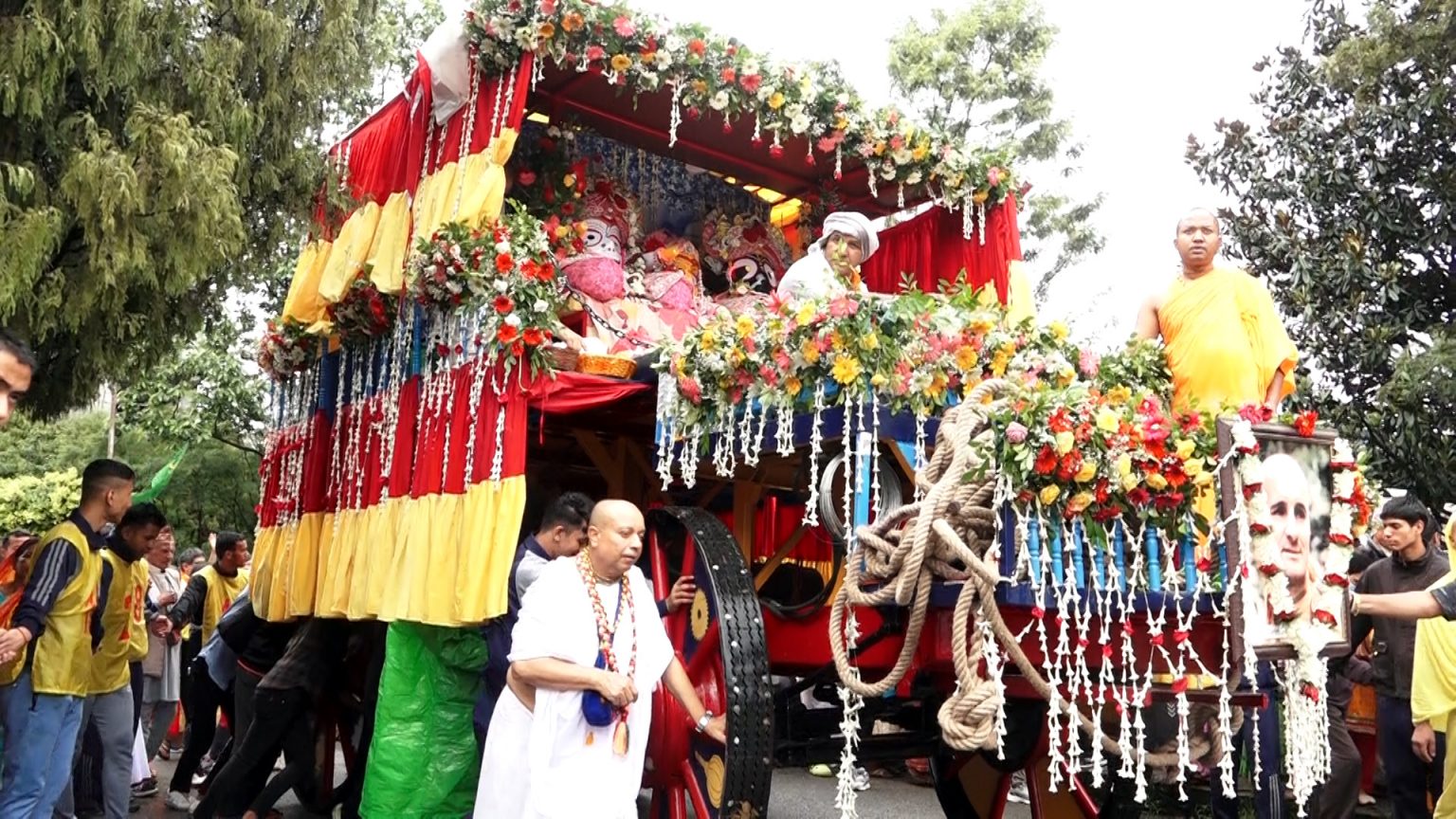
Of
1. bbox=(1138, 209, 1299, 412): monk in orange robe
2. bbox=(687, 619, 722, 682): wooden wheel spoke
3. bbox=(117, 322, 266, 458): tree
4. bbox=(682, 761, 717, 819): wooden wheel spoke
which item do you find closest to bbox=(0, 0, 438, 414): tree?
bbox=(687, 619, 722, 682): wooden wheel spoke

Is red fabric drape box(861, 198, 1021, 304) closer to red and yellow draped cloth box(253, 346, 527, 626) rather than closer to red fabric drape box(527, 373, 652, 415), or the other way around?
red fabric drape box(527, 373, 652, 415)

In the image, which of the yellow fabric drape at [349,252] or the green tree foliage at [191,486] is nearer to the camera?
the yellow fabric drape at [349,252]

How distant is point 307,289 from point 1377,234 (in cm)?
775

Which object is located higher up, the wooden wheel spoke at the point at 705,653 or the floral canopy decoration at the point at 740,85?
the floral canopy decoration at the point at 740,85

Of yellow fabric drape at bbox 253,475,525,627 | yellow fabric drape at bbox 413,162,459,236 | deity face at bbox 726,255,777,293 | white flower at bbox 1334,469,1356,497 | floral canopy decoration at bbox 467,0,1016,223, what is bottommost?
yellow fabric drape at bbox 253,475,525,627

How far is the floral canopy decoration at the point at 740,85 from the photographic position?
19.4 ft

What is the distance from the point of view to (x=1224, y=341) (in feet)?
14.8

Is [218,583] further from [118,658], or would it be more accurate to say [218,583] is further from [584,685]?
[584,685]

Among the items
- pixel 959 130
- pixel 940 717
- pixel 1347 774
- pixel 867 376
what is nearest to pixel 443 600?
pixel 867 376

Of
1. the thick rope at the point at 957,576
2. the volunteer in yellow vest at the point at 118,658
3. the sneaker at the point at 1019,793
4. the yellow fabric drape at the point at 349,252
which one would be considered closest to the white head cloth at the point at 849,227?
the thick rope at the point at 957,576

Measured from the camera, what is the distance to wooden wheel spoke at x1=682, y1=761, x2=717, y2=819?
458 cm

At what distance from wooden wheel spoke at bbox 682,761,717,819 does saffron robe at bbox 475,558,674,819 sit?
0.61 metres

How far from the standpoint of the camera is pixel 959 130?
55.4ft

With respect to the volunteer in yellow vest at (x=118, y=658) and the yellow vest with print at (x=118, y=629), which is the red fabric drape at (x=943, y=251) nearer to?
the volunteer in yellow vest at (x=118, y=658)
